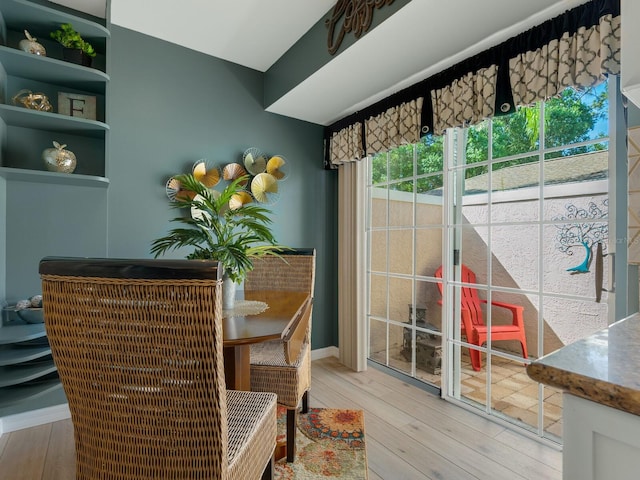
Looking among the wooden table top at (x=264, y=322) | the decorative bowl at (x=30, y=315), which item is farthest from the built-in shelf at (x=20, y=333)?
the wooden table top at (x=264, y=322)

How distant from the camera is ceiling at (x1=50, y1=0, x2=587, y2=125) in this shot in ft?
5.39

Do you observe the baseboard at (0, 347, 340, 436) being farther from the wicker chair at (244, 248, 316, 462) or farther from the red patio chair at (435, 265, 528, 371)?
the red patio chair at (435, 265, 528, 371)

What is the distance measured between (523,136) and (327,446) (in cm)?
216

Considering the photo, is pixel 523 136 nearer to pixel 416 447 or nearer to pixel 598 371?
pixel 598 371

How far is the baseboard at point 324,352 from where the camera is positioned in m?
3.23

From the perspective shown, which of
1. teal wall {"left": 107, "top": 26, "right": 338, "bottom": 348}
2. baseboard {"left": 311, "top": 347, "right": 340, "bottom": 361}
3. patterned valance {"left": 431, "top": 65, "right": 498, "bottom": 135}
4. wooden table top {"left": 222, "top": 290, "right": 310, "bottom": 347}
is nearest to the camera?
wooden table top {"left": 222, "top": 290, "right": 310, "bottom": 347}

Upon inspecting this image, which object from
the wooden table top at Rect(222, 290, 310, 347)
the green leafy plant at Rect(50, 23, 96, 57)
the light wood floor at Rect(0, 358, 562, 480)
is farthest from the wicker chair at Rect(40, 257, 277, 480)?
the green leafy plant at Rect(50, 23, 96, 57)

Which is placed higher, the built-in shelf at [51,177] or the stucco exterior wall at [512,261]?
the built-in shelf at [51,177]

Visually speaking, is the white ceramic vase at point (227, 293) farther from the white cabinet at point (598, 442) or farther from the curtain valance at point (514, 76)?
the curtain valance at point (514, 76)

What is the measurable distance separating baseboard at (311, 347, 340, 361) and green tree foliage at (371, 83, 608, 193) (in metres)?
1.76

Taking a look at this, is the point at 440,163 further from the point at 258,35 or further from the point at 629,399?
the point at 629,399

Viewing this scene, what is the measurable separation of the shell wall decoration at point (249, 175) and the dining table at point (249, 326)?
3.83 feet

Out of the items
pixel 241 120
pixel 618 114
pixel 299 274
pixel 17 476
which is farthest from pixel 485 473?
pixel 241 120

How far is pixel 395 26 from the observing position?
172 cm
